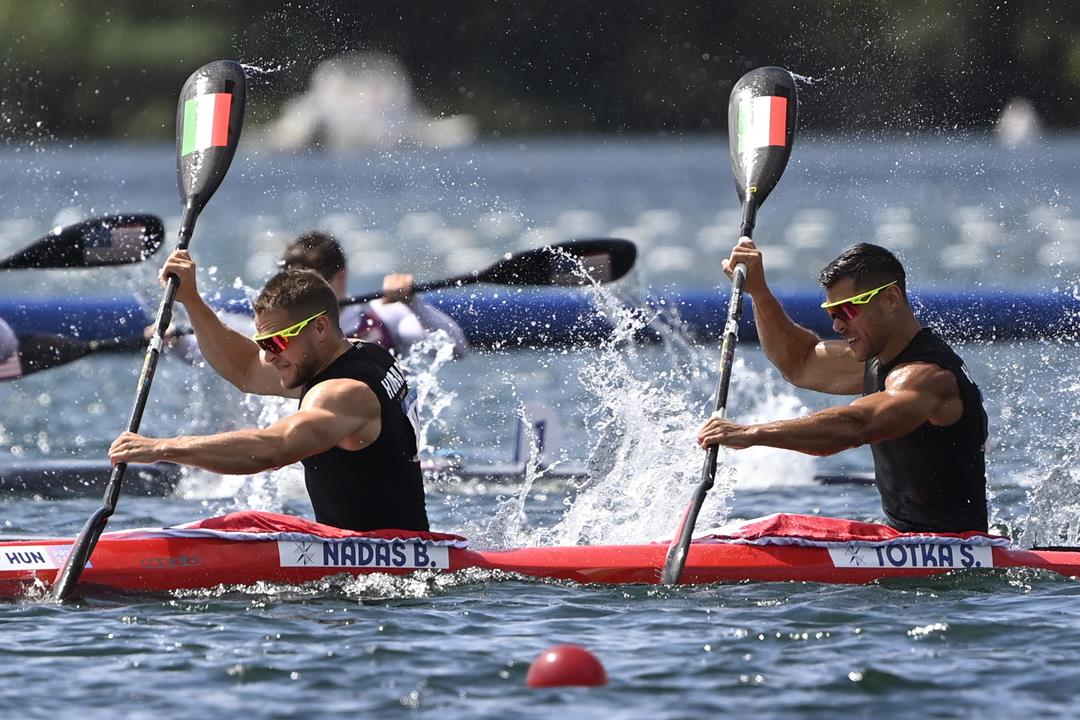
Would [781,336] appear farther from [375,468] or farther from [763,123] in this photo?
[375,468]

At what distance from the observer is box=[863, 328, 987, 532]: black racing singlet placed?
295 inches

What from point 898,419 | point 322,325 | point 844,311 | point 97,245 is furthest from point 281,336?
point 97,245

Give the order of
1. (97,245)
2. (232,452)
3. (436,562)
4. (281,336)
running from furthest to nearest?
(97,245), (436,562), (281,336), (232,452)

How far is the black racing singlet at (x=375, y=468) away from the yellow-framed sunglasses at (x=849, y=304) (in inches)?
67.3

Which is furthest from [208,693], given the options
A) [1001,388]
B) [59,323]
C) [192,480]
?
[1001,388]

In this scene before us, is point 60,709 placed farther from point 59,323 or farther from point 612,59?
point 612,59

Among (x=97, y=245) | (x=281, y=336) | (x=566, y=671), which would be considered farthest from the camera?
(x=97, y=245)

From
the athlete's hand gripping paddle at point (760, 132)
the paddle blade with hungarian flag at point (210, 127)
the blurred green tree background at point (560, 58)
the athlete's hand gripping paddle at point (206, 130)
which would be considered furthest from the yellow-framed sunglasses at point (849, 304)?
the blurred green tree background at point (560, 58)

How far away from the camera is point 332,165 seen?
6625 centimetres

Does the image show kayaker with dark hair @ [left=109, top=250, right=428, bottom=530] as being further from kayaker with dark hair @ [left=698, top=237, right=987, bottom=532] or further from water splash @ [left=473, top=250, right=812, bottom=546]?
water splash @ [left=473, top=250, right=812, bottom=546]

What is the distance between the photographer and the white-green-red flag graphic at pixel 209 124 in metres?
9.30

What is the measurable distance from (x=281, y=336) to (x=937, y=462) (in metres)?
2.59

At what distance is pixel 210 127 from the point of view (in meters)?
9.33

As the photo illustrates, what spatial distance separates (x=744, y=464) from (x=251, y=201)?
131 feet
